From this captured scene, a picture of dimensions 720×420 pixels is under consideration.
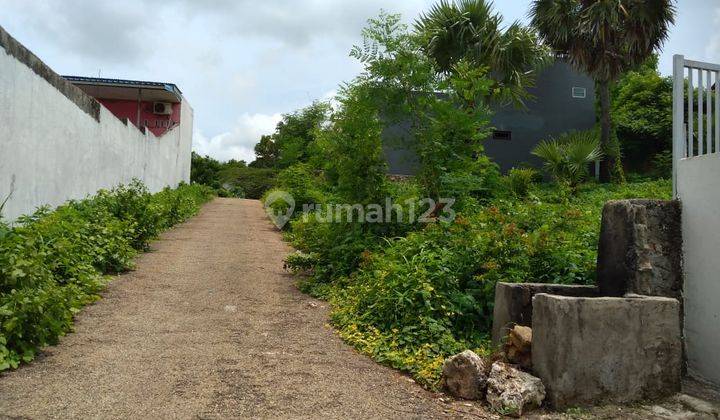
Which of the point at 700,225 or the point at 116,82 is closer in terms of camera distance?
the point at 700,225

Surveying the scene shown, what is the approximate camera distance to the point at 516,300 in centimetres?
476

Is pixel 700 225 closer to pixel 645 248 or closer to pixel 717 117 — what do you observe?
pixel 645 248

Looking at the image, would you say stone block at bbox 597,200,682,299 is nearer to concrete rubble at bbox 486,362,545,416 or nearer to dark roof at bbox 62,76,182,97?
concrete rubble at bbox 486,362,545,416

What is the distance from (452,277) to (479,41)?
399 inches

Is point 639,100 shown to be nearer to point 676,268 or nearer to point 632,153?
point 632,153

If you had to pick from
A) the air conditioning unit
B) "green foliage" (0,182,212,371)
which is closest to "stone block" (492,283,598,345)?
"green foliage" (0,182,212,371)

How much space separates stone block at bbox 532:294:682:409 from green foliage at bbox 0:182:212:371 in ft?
12.8

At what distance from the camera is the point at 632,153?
1998cm

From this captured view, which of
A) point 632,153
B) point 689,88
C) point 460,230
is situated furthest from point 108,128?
point 632,153

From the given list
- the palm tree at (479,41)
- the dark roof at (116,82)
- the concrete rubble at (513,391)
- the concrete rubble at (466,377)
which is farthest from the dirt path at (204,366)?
the dark roof at (116,82)

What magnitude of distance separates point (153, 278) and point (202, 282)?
0.69m

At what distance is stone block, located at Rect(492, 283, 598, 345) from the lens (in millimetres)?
4742

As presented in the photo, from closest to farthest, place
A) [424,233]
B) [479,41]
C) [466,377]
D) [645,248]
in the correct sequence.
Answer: [466,377], [645,248], [424,233], [479,41]

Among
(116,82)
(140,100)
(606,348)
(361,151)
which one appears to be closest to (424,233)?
(361,151)
